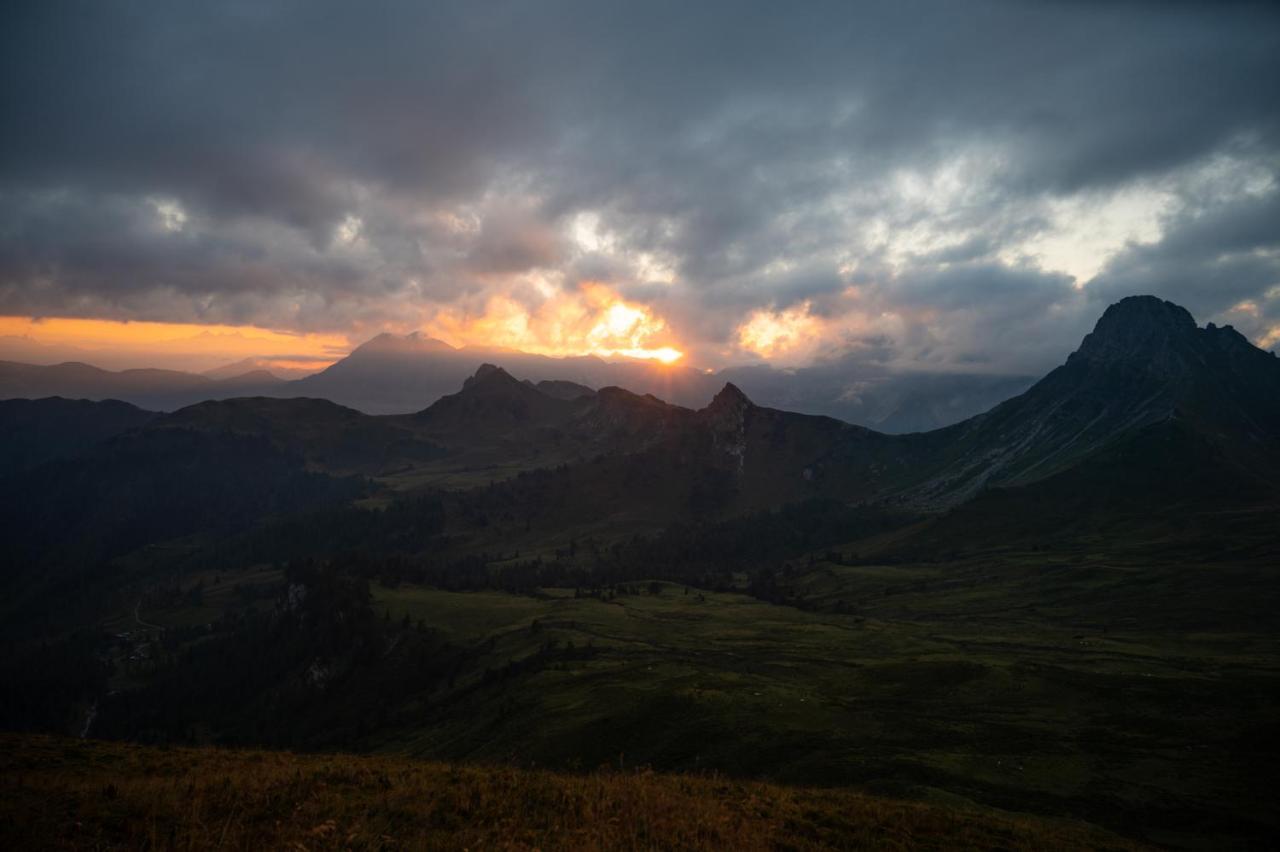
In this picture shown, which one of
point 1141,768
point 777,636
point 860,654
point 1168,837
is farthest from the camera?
point 777,636

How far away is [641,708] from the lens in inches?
3120

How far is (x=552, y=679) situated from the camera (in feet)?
380

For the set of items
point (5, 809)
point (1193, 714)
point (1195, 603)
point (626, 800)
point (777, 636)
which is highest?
point (5, 809)

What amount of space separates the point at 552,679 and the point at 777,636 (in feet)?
215

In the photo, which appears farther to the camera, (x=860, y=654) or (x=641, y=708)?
(x=860, y=654)

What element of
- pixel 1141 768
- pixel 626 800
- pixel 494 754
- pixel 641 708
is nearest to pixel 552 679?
pixel 494 754

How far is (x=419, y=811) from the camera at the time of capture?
71.5ft

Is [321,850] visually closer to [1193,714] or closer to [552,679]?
[1193,714]

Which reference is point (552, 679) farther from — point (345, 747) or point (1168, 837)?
point (1168, 837)

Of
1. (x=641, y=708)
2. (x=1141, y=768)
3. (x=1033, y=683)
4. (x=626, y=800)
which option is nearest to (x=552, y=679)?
(x=641, y=708)

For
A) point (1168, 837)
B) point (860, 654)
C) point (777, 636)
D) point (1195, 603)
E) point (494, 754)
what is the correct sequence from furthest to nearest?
point (1195, 603) < point (777, 636) < point (860, 654) < point (494, 754) < point (1168, 837)

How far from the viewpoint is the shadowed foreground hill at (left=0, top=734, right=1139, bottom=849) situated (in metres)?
18.8

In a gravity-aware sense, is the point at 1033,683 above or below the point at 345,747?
above

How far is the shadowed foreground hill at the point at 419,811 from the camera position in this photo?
1877cm
